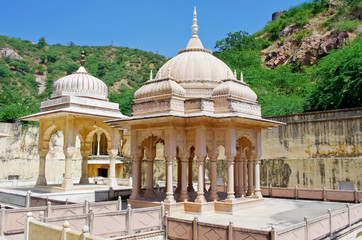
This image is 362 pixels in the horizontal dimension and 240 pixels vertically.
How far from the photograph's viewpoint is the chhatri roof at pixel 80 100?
17.8 m

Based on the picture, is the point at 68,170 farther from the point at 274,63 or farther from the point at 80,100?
the point at 274,63

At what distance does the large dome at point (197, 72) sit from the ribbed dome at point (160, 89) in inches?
30.1

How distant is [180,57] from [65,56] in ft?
261

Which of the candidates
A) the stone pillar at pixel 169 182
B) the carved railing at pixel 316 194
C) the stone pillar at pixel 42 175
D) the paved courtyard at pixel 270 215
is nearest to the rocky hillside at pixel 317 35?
the carved railing at pixel 316 194

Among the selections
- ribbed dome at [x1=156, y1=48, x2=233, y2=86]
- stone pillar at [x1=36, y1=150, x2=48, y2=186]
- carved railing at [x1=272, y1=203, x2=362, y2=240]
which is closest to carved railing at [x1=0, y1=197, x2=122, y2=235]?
ribbed dome at [x1=156, y1=48, x2=233, y2=86]

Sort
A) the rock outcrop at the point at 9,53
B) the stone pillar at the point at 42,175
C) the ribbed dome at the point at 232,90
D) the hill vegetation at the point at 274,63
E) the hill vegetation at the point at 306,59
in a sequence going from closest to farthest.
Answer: the ribbed dome at the point at 232,90 < the stone pillar at the point at 42,175 < the hill vegetation at the point at 306,59 < the hill vegetation at the point at 274,63 < the rock outcrop at the point at 9,53

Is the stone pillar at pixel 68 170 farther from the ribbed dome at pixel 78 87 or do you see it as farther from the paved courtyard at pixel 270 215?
the paved courtyard at pixel 270 215

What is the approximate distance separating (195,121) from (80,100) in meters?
8.29

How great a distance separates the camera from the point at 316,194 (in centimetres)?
1636

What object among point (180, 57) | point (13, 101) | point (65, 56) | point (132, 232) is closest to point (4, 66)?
point (65, 56)

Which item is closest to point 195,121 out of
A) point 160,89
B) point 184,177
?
point 160,89

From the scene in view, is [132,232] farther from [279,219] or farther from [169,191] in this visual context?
[279,219]

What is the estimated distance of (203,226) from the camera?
8.41 m

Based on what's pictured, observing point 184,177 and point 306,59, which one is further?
point 306,59
